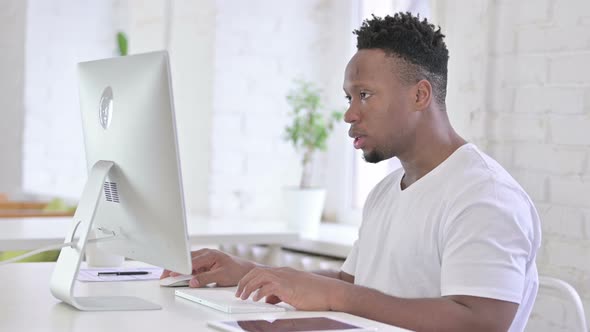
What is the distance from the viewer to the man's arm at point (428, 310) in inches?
66.0

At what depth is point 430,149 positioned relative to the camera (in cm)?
201

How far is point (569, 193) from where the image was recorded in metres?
2.46

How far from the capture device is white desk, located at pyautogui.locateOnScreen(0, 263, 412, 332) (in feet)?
5.14

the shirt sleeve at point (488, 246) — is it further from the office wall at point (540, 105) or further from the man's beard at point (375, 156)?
the office wall at point (540, 105)

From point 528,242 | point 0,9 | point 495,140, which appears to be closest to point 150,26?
point 0,9

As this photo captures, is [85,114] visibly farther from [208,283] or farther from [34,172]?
[34,172]

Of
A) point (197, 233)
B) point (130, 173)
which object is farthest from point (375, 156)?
point (197, 233)

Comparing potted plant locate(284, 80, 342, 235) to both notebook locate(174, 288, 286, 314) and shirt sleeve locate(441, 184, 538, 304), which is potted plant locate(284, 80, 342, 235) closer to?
notebook locate(174, 288, 286, 314)

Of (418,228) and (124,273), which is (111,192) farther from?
(418,228)

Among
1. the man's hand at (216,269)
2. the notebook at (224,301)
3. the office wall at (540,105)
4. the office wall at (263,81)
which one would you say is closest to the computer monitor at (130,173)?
the notebook at (224,301)

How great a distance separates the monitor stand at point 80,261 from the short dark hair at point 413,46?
0.66 metres

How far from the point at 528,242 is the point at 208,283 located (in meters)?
0.69

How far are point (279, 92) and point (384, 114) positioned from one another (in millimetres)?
2039

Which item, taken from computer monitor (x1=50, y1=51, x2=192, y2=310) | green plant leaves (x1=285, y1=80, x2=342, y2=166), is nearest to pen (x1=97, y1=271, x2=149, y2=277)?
computer monitor (x1=50, y1=51, x2=192, y2=310)
